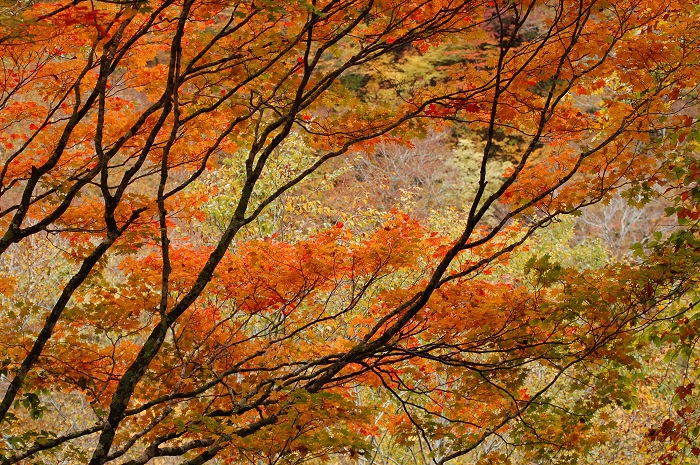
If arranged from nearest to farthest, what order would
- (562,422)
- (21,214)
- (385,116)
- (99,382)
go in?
(21,214)
(385,116)
(562,422)
(99,382)

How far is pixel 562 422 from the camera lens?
4.57m

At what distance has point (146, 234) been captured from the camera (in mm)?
3980

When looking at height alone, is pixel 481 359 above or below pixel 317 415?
above

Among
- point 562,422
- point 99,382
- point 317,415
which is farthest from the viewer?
point 99,382

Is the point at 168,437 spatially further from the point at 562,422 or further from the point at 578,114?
the point at 578,114

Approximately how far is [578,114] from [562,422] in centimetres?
197

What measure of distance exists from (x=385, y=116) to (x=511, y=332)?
1.46 metres

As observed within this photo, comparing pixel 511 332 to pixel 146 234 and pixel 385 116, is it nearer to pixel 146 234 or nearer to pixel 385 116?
pixel 385 116

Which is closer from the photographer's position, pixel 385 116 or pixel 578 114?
pixel 385 116

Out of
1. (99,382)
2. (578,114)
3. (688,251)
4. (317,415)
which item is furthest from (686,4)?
(99,382)

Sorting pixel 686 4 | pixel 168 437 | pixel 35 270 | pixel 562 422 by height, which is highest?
pixel 35 270

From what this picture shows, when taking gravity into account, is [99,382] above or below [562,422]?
above

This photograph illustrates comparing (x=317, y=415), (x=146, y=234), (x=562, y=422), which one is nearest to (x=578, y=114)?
(x=562, y=422)

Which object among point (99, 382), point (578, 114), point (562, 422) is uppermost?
point (578, 114)
